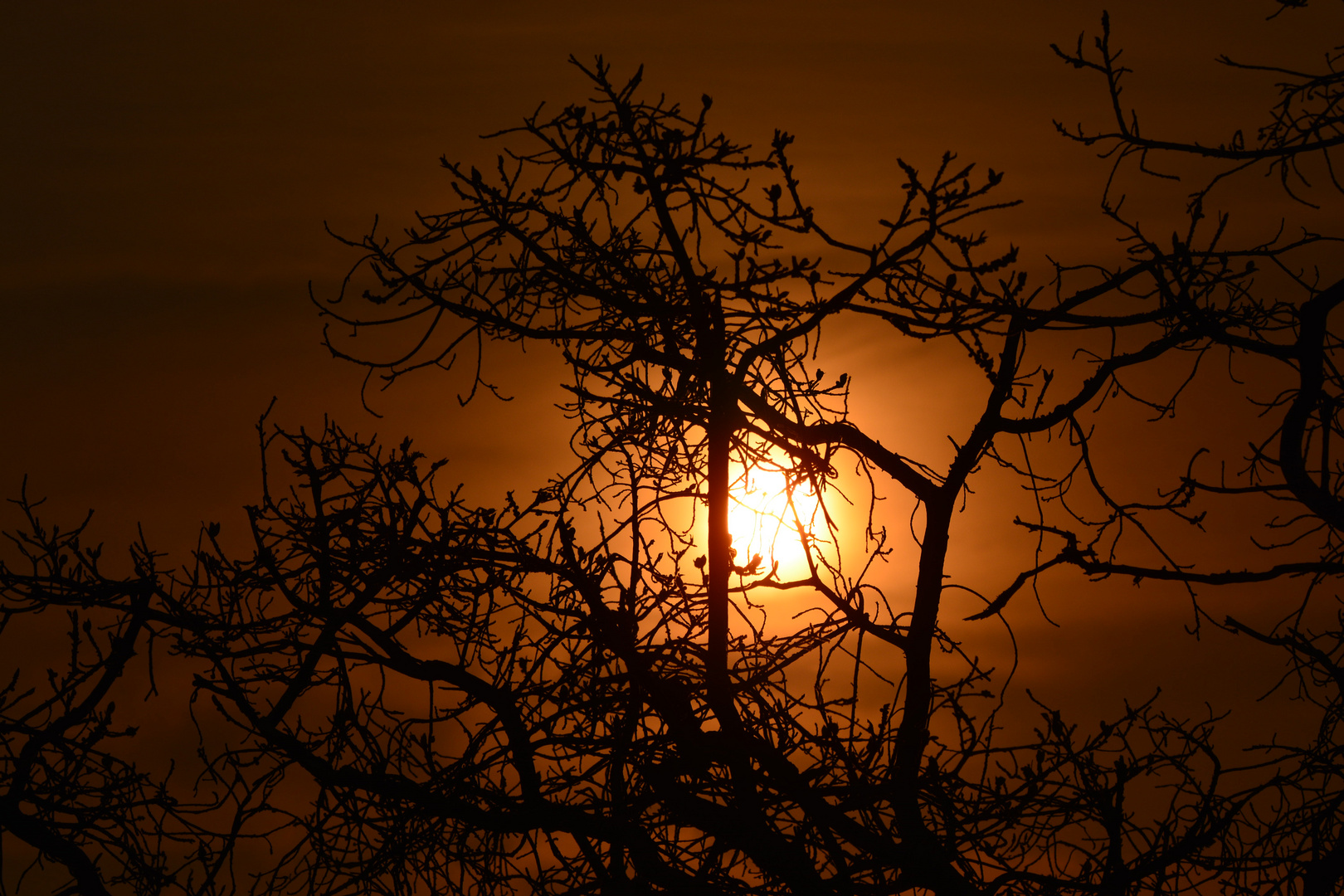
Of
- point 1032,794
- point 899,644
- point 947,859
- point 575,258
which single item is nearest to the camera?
point 947,859

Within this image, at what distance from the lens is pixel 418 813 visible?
472 cm

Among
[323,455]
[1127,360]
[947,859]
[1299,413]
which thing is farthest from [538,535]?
[1299,413]

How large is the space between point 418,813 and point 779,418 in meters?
2.47

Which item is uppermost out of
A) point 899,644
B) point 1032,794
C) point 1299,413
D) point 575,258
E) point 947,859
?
point 575,258

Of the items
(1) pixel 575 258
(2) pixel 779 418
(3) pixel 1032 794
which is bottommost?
(3) pixel 1032 794

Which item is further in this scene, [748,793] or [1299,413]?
[1299,413]

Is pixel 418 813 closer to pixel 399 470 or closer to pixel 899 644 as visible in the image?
pixel 399 470

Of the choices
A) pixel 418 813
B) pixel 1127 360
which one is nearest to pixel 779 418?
pixel 1127 360

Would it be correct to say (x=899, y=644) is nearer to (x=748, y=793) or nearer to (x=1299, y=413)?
(x=748, y=793)

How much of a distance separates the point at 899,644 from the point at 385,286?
3004 mm

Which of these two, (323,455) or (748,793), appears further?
(323,455)

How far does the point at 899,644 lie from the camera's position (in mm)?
5266

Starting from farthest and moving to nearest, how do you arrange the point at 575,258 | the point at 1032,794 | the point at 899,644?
the point at 899,644 → the point at 575,258 → the point at 1032,794

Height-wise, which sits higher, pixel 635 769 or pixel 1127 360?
pixel 1127 360
